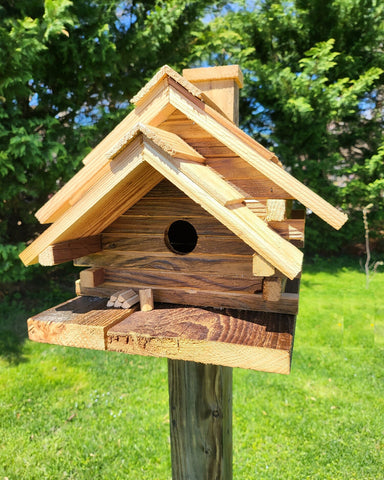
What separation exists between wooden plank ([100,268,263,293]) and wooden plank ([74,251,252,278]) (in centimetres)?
2

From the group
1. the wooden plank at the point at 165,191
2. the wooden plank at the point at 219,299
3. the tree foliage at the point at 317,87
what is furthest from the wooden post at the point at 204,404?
the tree foliage at the point at 317,87

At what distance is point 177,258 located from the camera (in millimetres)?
1483

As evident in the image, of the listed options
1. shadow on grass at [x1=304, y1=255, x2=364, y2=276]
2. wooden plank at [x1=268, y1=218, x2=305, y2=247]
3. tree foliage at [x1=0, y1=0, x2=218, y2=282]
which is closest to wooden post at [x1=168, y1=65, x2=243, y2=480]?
wooden plank at [x1=268, y1=218, x2=305, y2=247]

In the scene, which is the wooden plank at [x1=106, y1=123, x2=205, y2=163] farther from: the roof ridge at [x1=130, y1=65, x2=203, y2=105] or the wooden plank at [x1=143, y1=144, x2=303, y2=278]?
the roof ridge at [x1=130, y1=65, x2=203, y2=105]

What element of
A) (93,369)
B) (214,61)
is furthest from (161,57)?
(93,369)

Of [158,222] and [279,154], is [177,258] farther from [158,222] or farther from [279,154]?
[279,154]

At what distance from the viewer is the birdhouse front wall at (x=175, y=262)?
1.38 m

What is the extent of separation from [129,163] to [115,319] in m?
0.58

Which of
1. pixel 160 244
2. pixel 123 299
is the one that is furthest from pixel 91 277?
pixel 160 244

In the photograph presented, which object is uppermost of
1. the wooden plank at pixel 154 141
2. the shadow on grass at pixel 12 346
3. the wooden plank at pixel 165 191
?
the wooden plank at pixel 154 141

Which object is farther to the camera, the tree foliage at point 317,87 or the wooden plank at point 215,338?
the tree foliage at point 317,87

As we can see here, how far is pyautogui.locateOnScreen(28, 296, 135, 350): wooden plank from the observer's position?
4.13ft

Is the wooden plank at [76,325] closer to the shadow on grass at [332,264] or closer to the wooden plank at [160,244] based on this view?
the wooden plank at [160,244]

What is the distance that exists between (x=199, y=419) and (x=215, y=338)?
0.73 m
